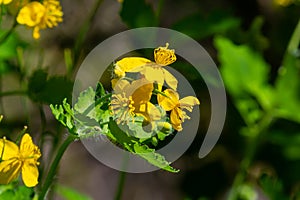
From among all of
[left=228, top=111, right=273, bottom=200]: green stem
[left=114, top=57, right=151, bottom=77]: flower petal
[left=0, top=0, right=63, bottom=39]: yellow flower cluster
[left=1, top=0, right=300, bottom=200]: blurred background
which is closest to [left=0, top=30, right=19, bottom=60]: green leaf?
[left=0, top=0, right=63, bottom=39]: yellow flower cluster

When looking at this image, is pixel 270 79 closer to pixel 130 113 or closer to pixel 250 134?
pixel 250 134

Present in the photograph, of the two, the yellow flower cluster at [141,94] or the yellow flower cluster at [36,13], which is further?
the yellow flower cluster at [36,13]

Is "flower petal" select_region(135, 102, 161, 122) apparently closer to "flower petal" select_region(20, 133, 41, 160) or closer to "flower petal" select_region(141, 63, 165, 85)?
"flower petal" select_region(141, 63, 165, 85)

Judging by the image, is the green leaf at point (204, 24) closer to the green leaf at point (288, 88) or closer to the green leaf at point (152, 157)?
the green leaf at point (288, 88)

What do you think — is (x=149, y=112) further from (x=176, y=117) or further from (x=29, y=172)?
(x=29, y=172)

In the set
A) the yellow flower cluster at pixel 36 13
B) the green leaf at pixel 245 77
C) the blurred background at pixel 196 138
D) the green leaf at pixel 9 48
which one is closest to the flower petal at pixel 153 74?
the yellow flower cluster at pixel 36 13

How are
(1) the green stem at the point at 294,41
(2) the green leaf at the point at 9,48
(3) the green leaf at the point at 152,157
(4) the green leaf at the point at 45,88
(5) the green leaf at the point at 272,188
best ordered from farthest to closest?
(1) the green stem at the point at 294,41 < (5) the green leaf at the point at 272,188 < (2) the green leaf at the point at 9,48 < (4) the green leaf at the point at 45,88 < (3) the green leaf at the point at 152,157

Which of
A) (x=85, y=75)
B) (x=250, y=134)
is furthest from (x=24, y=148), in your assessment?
(x=85, y=75)
